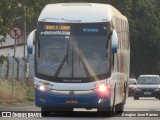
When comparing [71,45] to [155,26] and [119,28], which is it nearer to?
[119,28]

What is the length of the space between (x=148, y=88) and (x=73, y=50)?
76.9 ft

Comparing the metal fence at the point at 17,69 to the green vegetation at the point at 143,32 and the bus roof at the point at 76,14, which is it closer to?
the bus roof at the point at 76,14

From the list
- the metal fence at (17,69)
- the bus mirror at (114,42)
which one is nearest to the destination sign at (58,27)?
the bus mirror at (114,42)

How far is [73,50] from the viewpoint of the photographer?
21.5 meters

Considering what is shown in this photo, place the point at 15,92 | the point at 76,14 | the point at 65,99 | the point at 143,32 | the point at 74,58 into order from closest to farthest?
the point at 65,99, the point at 74,58, the point at 76,14, the point at 15,92, the point at 143,32

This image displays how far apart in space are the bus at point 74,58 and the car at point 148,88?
22.2 meters

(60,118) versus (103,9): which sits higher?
(103,9)

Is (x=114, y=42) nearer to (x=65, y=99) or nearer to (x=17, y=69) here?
(x=65, y=99)

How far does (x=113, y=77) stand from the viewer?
22000 mm

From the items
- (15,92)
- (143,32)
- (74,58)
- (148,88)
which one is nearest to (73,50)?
(74,58)

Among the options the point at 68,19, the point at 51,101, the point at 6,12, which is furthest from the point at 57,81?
the point at 6,12

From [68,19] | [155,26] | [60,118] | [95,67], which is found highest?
[68,19]

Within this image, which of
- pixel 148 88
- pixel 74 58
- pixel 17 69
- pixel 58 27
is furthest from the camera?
pixel 148 88

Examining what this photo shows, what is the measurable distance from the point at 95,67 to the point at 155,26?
5491cm
